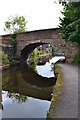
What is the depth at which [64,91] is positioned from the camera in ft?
16.1

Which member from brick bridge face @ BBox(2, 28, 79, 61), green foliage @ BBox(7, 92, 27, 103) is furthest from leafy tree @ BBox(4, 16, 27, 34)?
green foliage @ BBox(7, 92, 27, 103)

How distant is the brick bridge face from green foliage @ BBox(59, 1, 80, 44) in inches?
88.8

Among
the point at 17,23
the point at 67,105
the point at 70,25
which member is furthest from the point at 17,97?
the point at 17,23

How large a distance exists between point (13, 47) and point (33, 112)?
1538cm

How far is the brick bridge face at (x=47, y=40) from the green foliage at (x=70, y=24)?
2.26 m

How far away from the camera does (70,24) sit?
11.5 metres

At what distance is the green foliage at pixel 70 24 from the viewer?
1069cm

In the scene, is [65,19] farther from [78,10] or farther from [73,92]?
[73,92]

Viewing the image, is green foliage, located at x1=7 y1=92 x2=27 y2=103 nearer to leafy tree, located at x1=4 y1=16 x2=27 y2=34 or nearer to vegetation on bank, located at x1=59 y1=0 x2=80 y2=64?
vegetation on bank, located at x1=59 y1=0 x2=80 y2=64

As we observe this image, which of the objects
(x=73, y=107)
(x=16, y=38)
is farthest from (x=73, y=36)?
(x=16, y=38)

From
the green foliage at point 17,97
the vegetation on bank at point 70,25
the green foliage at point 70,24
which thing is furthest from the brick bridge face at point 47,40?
the green foliage at point 17,97

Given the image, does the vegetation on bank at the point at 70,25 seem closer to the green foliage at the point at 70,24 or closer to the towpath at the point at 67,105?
the green foliage at the point at 70,24

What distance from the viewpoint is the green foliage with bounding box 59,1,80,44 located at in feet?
35.1

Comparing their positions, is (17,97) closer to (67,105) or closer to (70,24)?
(67,105)
